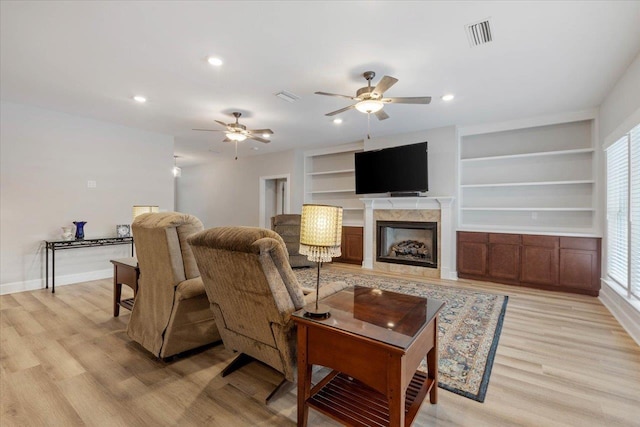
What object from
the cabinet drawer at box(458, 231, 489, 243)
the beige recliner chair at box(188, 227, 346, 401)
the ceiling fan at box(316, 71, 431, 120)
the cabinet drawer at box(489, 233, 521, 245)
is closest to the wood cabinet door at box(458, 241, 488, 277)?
the cabinet drawer at box(458, 231, 489, 243)

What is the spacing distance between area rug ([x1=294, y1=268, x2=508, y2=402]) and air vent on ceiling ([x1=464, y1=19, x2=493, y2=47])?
2712mm

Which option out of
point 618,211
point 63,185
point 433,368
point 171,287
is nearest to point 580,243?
point 618,211

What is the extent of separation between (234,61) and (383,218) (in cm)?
402

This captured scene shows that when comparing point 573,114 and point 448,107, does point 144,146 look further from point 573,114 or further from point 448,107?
point 573,114

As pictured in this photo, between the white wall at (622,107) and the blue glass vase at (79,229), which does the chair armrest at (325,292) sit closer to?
the white wall at (622,107)

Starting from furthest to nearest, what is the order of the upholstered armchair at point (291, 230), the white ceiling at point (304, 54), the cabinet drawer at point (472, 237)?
1. the upholstered armchair at point (291, 230)
2. the cabinet drawer at point (472, 237)
3. the white ceiling at point (304, 54)

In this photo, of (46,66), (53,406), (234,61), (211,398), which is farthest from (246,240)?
(46,66)

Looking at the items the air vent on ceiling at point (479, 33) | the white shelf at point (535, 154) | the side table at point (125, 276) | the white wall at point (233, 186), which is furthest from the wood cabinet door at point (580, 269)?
the side table at point (125, 276)

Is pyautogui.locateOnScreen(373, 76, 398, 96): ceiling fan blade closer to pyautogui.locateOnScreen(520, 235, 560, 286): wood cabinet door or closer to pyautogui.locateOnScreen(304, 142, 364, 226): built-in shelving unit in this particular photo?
pyautogui.locateOnScreen(520, 235, 560, 286): wood cabinet door

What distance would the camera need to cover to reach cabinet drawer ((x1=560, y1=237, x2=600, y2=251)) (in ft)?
13.4

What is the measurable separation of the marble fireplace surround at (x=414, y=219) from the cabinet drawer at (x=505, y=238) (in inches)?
25.4

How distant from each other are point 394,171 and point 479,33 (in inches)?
123

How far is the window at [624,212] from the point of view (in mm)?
2926

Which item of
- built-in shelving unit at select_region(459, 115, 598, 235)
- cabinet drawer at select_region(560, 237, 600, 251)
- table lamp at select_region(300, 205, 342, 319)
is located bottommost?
cabinet drawer at select_region(560, 237, 600, 251)
